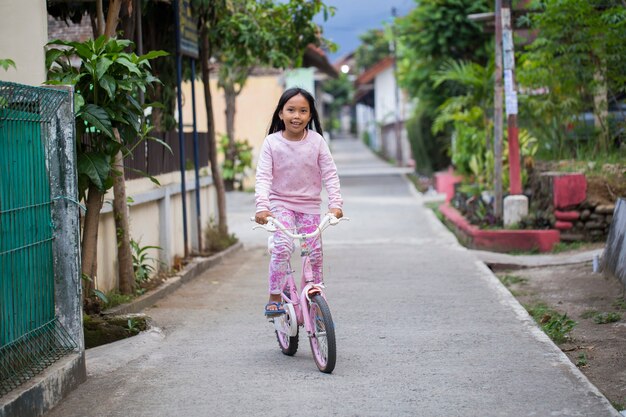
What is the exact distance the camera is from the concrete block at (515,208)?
13.8 m

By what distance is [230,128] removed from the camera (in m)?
27.2

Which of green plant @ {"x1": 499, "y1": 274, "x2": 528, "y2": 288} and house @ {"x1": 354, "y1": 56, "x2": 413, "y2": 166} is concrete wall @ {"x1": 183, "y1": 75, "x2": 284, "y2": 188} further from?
green plant @ {"x1": 499, "y1": 274, "x2": 528, "y2": 288}

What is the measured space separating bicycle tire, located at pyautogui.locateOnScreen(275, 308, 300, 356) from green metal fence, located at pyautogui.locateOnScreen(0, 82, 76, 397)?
1460 millimetres

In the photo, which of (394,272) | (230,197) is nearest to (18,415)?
(394,272)

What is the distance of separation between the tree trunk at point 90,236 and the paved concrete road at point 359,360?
71 centimetres

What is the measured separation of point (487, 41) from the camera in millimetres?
25156

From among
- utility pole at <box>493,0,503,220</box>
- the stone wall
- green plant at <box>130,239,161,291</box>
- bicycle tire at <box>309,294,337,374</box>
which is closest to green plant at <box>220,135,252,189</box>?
utility pole at <box>493,0,503,220</box>

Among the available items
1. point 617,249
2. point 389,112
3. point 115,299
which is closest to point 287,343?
point 115,299

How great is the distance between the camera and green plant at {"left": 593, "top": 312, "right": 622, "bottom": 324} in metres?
8.38

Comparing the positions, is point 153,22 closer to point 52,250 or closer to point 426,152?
point 52,250

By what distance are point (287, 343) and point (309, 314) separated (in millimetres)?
494

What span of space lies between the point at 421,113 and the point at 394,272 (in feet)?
57.9

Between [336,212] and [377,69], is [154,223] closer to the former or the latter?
[336,212]

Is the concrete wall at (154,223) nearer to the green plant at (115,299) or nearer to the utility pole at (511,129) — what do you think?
the green plant at (115,299)
